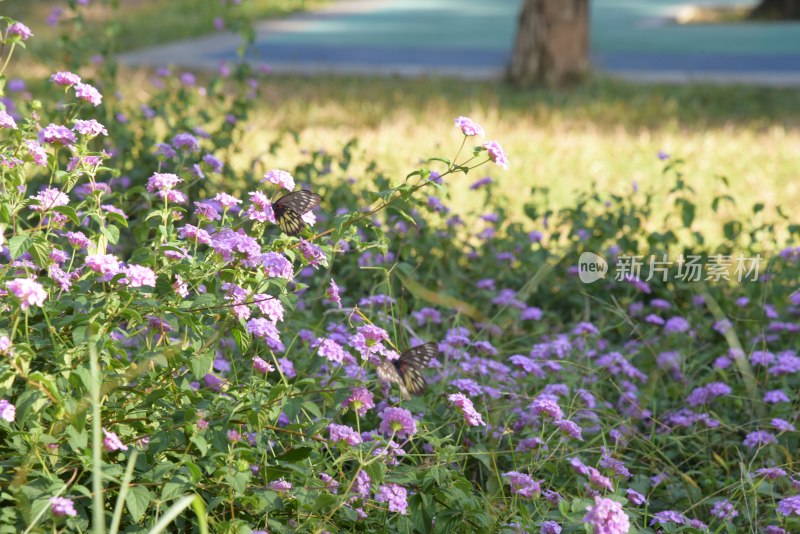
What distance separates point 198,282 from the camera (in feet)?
6.68

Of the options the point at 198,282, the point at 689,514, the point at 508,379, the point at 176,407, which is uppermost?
the point at 198,282

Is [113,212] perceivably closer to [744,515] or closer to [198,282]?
→ [198,282]

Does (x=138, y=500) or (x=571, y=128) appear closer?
(x=138, y=500)

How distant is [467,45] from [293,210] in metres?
11.3


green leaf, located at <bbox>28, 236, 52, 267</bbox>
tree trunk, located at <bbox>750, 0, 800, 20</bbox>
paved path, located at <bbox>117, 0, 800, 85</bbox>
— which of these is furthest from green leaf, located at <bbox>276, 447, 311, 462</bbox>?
tree trunk, located at <bbox>750, 0, 800, 20</bbox>

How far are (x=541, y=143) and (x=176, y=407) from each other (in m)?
5.11

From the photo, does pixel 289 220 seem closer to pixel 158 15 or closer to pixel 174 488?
pixel 174 488

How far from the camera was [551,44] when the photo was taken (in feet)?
30.5

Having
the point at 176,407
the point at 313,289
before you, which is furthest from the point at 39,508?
the point at 313,289

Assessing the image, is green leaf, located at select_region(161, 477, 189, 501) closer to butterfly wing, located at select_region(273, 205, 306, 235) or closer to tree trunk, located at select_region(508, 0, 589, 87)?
butterfly wing, located at select_region(273, 205, 306, 235)

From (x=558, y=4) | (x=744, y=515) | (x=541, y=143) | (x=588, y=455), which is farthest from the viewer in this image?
(x=558, y=4)

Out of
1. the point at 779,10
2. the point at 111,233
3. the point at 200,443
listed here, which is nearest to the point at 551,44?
the point at 111,233

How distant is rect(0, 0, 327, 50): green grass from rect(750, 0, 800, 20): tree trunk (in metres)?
7.21

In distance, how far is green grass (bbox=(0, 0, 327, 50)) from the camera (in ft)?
42.6
